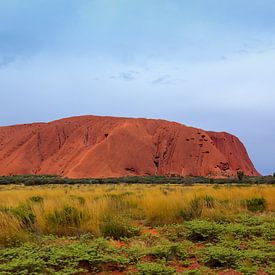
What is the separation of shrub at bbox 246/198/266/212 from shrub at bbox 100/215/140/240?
4609 millimetres

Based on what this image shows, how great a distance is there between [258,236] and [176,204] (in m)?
2.67

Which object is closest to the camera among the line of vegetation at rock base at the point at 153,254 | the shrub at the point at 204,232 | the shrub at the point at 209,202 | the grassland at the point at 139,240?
the line of vegetation at rock base at the point at 153,254

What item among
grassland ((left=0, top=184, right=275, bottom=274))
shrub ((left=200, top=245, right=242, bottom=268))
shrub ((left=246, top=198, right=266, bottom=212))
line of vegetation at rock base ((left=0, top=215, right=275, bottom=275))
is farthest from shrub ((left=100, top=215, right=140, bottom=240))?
shrub ((left=246, top=198, right=266, bottom=212))

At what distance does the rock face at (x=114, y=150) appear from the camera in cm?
8481

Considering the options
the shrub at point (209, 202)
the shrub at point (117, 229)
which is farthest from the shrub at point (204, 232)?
the shrub at point (209, 202)

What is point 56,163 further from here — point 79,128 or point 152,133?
point 152,133

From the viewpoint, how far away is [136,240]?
7.59 m

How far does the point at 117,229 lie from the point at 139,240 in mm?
575

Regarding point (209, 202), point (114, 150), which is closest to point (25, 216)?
point (209, 202)

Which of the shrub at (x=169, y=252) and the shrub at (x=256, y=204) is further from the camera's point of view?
the shrub at (x=256, y=204)

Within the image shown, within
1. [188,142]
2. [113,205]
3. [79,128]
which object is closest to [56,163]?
[79,128]

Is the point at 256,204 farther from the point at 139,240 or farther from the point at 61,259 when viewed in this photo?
the point at 61,259

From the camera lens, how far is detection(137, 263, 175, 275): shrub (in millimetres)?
5468

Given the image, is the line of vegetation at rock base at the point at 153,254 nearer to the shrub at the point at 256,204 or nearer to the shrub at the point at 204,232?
the shrub at the point at 204,232
